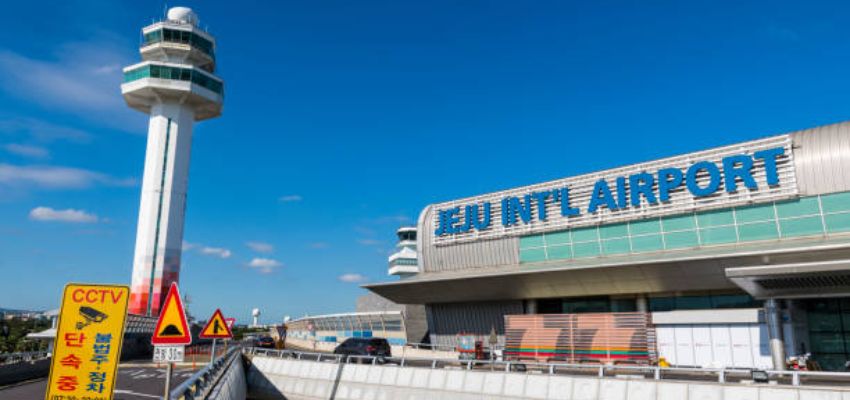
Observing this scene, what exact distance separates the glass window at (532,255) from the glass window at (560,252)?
495 millimetres

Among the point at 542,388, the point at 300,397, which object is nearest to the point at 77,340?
the point at 542,388

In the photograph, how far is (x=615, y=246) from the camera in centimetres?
3809

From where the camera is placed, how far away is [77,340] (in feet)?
20.3

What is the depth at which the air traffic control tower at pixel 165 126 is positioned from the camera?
69.5 metres

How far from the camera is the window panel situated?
1225 inches

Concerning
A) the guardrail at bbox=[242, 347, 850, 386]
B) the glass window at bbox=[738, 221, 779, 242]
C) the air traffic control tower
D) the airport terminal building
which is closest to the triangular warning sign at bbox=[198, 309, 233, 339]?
the guardrail at bbox=[242, 347, 850, 386]

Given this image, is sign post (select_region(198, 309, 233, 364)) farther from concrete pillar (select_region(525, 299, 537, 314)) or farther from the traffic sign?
concrete pillar (select_region(525, 299, 537, 314))

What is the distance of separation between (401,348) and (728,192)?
27.3 m

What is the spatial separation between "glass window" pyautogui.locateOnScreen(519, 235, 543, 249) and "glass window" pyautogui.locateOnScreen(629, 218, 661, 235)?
705 cm

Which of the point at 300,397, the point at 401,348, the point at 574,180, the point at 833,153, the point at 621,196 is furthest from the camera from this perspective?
the point at 401,348

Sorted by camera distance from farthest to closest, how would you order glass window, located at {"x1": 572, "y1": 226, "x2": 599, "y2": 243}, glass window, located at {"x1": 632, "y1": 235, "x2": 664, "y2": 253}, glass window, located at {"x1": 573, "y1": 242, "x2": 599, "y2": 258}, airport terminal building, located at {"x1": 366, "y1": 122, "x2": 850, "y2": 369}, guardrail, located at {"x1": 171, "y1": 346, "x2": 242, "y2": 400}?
1. glass window, located at {"x1": 572, "y1": 226, "x2": 599, "y2": 243}
2. glass window, located at {"x1": 573, "y1": 242, "x2": 599, "y2": 258}
3. glass window, located at {"x1": 632, "y1": 235, "x2": 664, "y2": 253}
4. airport terminal building, located at {"x1": 366, "y1": 122, "x2": 850, "y2": 369}
5. guardrail, located at {"x1": 171, "y1": 346, "x2": 242, "y2": 400}

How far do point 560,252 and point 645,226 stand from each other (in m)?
6.51

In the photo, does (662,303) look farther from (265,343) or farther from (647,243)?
(265,343)

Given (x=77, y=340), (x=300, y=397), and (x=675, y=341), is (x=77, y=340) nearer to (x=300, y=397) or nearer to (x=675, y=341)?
(x=300, y=397)
